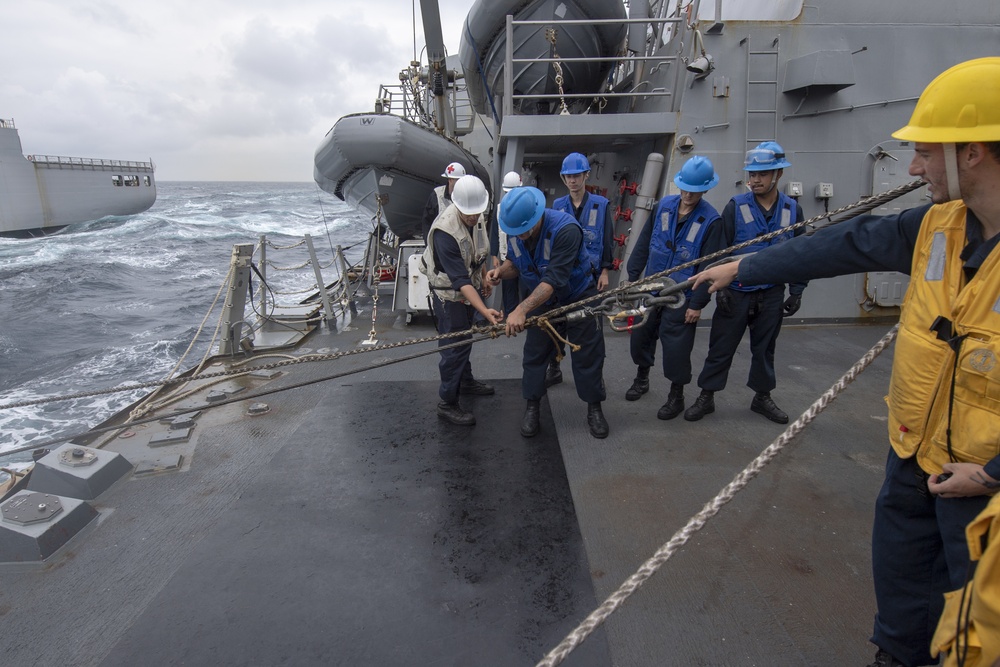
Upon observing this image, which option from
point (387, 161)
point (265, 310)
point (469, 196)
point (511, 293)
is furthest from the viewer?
point (387, 161)

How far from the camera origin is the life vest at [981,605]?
90 cm

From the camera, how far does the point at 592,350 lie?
323cm

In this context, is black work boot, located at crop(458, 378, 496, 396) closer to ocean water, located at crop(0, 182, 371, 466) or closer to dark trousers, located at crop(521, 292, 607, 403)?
dark trousers, located at crop(521, 292, 607, 403)

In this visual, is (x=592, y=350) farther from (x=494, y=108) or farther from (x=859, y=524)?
(x=494, y=108)

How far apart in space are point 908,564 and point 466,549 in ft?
5.02

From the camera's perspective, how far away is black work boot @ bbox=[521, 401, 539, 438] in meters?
3.27

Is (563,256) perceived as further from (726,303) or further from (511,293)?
(726,303)

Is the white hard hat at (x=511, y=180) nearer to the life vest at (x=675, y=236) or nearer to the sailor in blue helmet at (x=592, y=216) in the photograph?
the sailor in blue helmet at (x=592, y=216)

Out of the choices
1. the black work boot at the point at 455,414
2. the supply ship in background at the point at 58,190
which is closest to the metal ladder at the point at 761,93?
the black work boot at the point at 455,414

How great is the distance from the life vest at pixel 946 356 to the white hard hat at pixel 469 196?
2.25 meters

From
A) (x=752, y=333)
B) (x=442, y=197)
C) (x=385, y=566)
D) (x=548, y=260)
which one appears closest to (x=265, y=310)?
(x=442, y=197)

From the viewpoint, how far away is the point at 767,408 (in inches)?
132

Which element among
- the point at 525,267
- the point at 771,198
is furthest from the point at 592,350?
the point at 771,198

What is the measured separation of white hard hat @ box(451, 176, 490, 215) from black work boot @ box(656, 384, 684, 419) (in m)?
1.65
